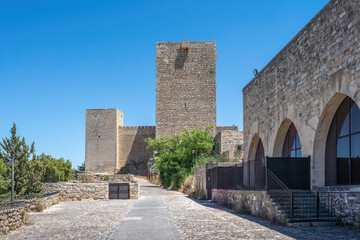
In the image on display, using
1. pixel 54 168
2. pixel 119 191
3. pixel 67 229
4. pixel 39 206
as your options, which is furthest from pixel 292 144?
pixel 54 168

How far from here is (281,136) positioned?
14.9 meters

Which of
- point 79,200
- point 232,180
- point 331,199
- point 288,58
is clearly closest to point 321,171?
point 331,199

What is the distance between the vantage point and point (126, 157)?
6159 cm

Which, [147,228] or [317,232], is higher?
[317,232]

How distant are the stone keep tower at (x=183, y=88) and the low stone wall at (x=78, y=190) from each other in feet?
81.1

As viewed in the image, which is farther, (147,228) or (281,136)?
(281,136)

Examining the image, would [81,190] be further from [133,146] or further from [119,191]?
[133,146]

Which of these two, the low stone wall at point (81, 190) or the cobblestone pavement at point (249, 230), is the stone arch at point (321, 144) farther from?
the low stone wall at point (81, 190)

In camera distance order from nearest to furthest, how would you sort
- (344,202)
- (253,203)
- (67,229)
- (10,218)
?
(344,202)
(10,218)
(67,229)
(253,203)

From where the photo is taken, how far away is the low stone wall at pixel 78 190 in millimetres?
22719

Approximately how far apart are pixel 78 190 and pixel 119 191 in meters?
2.29

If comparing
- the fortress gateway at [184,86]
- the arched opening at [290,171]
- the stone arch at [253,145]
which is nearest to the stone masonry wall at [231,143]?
the fortress gateway at [184,86]

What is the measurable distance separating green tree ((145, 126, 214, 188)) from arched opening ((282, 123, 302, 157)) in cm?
1913

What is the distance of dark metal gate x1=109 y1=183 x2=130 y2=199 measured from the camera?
2359 centimetres
